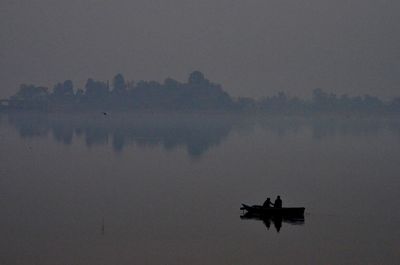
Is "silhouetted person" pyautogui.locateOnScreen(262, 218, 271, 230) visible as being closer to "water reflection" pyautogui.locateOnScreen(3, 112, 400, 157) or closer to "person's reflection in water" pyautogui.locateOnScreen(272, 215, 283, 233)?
"person's reflection in water" pyautogui.locateOnScreen(272, 215, 283, 233)

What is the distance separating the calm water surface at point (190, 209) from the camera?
55.2ft

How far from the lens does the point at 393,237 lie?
1862cm

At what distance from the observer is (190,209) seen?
22.8 metres

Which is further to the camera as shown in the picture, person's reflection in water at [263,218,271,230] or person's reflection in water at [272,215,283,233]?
person's reflection in water at [263,218,271,230]

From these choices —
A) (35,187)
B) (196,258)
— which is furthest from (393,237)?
(35,187)

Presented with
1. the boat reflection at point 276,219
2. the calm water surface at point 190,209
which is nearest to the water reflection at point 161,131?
the calm water surface at point 190,209

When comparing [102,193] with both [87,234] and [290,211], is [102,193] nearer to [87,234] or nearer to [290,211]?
[87,234]

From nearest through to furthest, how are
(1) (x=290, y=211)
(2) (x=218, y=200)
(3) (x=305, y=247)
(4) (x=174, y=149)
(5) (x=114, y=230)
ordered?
(3) (x=305, y=247), (5) (x=114, y=230), (1) (x=290, y=211), (2) (x=218, y=200), (4) (x=174, y=149)

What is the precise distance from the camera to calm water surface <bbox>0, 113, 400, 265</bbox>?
16.8 m

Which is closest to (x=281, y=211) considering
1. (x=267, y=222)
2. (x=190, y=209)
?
(x=267, y=222)

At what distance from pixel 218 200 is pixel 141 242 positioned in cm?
747

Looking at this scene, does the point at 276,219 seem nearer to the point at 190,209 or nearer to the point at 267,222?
the point at 267,222

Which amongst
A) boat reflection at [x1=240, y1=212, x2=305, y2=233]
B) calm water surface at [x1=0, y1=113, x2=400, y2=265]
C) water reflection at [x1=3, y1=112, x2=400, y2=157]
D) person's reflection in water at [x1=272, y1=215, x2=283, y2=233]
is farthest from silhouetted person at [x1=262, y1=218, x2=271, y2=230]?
water reflection at [x1=3, y1=112, x2=400, y2=157]

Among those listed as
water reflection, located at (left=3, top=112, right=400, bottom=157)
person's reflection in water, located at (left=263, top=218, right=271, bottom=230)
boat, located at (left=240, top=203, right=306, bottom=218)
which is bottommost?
person's reflection in water, located at (left=263, top=218, right=271, bottom=230)
